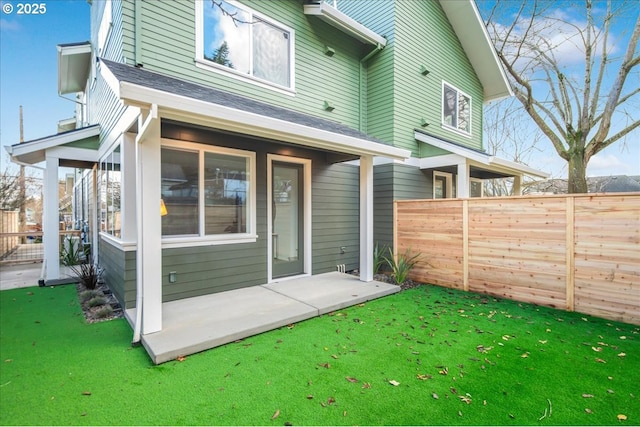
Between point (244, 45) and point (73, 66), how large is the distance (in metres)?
5.60

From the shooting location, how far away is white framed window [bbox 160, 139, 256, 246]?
4719 millimetres

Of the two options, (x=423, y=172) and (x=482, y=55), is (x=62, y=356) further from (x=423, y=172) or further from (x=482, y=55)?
(x=482, y=55)

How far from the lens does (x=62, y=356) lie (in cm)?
307

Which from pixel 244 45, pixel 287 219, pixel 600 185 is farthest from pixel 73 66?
pixel 600 185

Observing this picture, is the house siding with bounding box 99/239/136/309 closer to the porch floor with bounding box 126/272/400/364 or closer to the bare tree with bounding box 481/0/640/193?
the porch floor with bounding box 126/272/400/364

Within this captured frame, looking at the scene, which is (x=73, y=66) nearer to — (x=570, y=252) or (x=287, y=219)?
(x=287, y=219)

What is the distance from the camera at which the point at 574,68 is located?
10.7 metres

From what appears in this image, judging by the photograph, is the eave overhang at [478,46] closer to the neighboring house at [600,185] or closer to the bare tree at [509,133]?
the bare tree at [509,133]

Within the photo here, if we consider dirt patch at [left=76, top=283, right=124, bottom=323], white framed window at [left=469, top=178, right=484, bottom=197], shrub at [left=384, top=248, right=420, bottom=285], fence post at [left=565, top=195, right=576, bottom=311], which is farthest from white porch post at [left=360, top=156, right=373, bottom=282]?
white framed window at [left=469, top=178, right=484, bottom=197]

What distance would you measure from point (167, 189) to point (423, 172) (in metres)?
6.27

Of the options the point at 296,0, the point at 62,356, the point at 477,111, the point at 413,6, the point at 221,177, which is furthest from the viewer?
the point at 477,111

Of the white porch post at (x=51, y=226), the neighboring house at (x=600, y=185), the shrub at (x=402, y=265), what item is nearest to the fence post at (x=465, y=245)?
the shrub at (x=402, y=265)

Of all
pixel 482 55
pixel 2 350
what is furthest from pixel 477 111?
pixel 2 350

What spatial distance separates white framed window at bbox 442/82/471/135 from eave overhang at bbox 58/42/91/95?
9613 millimetres
